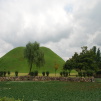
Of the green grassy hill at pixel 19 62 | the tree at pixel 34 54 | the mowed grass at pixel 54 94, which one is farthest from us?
the green grassy hill at pixel 19 62

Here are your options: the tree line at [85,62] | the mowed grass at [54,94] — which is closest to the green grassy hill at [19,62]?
the tree line at [85,62]

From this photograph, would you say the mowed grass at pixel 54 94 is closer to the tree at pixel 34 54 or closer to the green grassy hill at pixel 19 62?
the tree at pixel 34 54

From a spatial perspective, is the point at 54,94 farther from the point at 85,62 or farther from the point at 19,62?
the point at 19,62

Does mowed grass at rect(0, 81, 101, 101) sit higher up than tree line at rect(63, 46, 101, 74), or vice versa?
tree line at rect(63, 46, 101, 74)

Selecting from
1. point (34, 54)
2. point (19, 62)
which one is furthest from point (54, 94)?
point (19, 62)

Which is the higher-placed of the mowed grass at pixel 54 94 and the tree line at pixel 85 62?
the tree line at pixel 85 62

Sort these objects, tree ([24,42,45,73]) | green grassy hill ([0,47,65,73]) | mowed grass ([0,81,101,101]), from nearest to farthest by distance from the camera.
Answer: mowed grass ([0,81,101,101]) → tree ([24,42,45,73]) → green grassy hill ([0,47,65,73])

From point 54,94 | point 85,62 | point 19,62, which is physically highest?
point 19,62

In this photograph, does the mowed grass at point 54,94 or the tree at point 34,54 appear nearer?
the mowed grass at point 54,94

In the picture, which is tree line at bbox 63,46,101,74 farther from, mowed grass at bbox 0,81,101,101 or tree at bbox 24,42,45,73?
mowed grass at bbox 0,81,101,101

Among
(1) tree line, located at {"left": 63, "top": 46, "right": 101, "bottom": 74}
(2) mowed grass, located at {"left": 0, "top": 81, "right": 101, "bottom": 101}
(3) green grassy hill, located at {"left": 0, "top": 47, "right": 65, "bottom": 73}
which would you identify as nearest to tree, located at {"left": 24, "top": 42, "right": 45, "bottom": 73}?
(1) tree line, located at {"left": 63, "top": 46, "right": 101, "bottom": 74}

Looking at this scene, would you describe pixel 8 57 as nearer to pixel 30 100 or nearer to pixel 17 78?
pixel 17 78

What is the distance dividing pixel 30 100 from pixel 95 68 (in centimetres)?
4478

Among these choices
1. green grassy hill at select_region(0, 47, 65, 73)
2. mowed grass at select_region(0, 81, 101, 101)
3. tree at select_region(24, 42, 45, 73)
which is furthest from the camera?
green grassy hill at select_region(0, 47, 65, 73)
